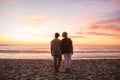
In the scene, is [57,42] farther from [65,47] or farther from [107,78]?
[107,78]

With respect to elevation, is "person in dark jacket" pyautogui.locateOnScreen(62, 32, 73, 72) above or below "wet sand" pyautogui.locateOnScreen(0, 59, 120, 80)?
above

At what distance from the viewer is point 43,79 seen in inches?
621

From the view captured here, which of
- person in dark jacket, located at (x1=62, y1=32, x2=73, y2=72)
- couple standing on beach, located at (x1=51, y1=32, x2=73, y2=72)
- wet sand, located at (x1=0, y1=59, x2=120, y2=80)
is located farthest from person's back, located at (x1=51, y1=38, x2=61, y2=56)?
wet sand, located at (x1=0, y1=59, x2=120, y2=80)

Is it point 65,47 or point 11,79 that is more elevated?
point 65,47

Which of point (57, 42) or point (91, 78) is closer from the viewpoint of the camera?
point (91, 78)

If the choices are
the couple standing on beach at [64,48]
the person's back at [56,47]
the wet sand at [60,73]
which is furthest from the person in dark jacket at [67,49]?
the wet sand at [60,73]

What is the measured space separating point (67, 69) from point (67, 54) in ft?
3.62

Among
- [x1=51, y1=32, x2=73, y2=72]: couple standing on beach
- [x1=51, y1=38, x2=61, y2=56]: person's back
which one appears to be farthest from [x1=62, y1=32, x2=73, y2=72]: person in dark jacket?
[x1=51, y1=38, x2=61, y2=56]: person's back

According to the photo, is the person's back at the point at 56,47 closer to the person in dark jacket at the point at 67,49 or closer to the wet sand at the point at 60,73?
the person in dark jacket at the point at 67,49

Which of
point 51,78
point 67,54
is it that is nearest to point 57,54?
point 67,54

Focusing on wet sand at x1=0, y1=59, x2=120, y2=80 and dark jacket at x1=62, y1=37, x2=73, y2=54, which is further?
dark jacket at x1=62, y1=37, x2=73, y2=54

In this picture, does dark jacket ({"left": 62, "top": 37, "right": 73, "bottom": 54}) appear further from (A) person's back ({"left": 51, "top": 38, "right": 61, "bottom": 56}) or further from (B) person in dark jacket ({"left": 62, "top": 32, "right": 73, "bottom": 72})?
(A) person's back ({"left": 51, "top": 38, "right": 61, "bottom": 56})

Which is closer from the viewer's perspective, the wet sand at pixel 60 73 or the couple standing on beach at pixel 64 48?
the wet sand at pixel 60 73

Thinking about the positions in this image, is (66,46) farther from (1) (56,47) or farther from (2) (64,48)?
(1) (56,47)
